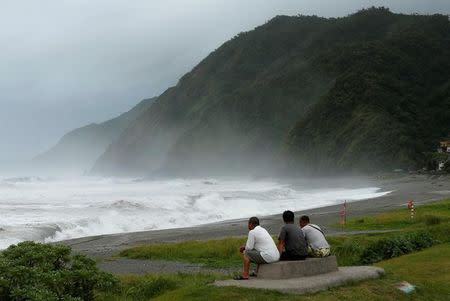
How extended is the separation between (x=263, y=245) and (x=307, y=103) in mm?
133795

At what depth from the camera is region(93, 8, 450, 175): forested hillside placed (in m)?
104

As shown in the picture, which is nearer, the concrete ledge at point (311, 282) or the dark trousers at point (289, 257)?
the concrete ledge at point (311, 282)

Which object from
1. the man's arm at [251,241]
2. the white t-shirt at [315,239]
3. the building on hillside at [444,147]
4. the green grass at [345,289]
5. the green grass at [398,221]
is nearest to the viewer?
the green grass at [345,289]

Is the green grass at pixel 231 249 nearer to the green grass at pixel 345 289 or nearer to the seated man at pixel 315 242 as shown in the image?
the green grass at pixel 345 289

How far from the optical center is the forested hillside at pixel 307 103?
104 m

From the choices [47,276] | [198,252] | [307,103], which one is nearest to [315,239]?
[47,276]

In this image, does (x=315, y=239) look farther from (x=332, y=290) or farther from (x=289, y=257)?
(x=332, y=290)

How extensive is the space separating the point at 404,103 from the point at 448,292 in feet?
346

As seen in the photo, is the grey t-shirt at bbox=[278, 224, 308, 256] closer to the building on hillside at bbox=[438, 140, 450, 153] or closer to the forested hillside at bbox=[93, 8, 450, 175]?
the forested hillside at bbox=[93, 8, 450, 175]

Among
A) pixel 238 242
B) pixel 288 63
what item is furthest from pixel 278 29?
pixel 238 242

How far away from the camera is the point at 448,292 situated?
10352 millimetres

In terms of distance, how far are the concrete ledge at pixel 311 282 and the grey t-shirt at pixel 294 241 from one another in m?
0.50

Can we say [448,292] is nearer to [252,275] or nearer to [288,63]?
[252,275]

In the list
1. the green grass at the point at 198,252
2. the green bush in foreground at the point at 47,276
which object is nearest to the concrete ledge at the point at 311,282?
the green bush in foreground at the point at 47,276
